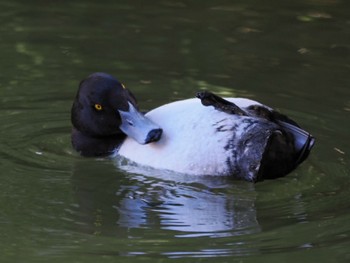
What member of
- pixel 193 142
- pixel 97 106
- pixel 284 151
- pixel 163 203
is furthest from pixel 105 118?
pixel 284 151

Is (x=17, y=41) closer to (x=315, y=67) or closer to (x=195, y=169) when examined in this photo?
(x=315, y=67)

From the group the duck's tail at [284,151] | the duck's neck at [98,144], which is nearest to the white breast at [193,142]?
the duck's tail at [284,151]

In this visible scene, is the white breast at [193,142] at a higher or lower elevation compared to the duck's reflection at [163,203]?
higher

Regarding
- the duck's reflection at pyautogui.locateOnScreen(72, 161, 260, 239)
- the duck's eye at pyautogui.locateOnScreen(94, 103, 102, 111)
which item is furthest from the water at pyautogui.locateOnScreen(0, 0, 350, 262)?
the duck's eye at pyautogui.locateOnScreen(94, 103, 102, 111)

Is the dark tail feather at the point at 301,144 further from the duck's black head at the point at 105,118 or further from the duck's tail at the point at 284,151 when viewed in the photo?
the duck's black head at the point at 105,118

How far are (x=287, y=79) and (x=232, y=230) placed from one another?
3033 millimetres

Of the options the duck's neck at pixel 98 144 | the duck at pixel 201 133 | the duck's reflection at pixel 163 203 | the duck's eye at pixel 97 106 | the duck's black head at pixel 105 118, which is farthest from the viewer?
the duck's neck at pixel 98 144

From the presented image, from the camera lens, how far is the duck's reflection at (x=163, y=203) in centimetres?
526

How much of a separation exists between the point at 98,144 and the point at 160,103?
1.13 m

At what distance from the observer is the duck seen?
5770mm

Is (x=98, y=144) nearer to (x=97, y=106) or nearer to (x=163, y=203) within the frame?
(x=97, y=106)

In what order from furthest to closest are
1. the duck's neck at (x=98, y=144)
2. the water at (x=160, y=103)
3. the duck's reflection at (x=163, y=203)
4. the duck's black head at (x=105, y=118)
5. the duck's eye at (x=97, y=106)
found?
the duck's neck at (x=98, y=144)
the duck's eye at (x=97, y=106)
the duck's black head at (x=105, y=118)
the duck's reflection at (x=163, y=203)
the water at (x=160, y=103)

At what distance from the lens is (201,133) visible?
5805 mm

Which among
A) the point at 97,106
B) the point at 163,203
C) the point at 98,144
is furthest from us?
the point at 98,144
